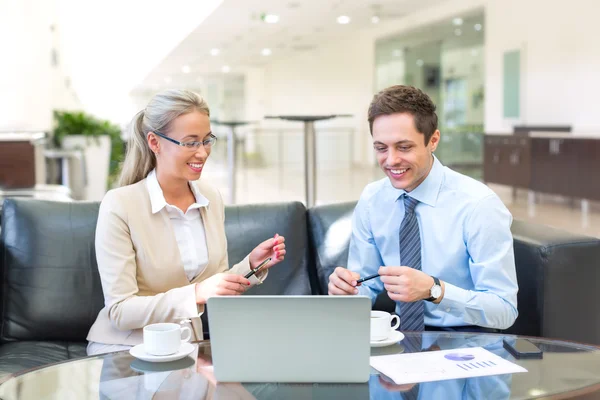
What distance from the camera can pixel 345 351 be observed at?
1389 mm

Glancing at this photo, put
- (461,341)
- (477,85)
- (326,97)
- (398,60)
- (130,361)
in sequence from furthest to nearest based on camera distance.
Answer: (326,97), (398,60), (477,85), (461,341), (130,361)

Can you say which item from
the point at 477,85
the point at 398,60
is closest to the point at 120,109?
the point at 398,60

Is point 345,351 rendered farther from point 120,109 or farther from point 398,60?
point 120,109

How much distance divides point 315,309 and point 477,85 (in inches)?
459

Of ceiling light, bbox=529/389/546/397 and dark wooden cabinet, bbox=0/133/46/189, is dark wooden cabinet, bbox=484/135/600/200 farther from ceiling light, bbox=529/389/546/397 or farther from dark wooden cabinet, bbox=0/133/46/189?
ceiling light, bbox=529/389/546/397

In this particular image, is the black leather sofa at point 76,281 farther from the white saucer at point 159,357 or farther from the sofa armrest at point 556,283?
the white saucer at point 159,357

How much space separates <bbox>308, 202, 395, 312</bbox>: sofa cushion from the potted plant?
7139 millimetres

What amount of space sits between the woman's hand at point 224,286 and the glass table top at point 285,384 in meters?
0.19

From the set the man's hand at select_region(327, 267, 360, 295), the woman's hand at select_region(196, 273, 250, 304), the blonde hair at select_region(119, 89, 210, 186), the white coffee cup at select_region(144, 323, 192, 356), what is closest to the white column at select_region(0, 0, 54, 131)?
the blonde hair at select_region(119, 89, 210, 186)

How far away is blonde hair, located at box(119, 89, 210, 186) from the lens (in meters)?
2.19

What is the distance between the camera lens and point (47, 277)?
2670 millimetres

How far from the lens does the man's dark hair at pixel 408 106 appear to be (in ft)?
6.75

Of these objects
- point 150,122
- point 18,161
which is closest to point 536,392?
point 150,122

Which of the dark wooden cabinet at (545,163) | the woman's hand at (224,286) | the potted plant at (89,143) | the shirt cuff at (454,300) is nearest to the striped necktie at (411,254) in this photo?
the shirt cuff at (454,300)
